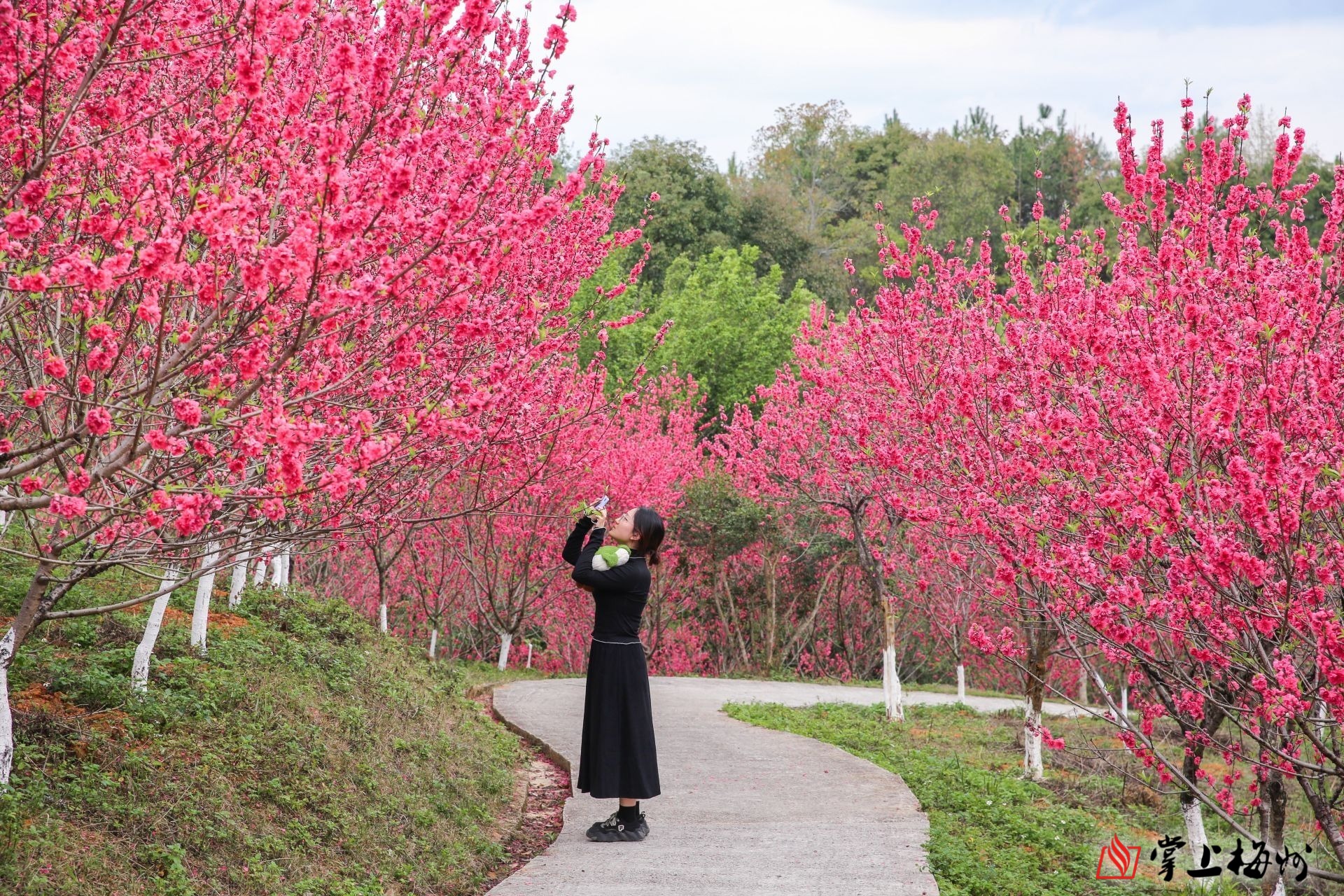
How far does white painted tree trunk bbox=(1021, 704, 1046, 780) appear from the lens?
31.6ft

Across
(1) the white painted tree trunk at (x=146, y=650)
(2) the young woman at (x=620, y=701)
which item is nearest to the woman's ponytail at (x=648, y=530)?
(2) the young woman at (x=620, y=701)

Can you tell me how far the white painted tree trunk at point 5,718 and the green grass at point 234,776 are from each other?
0.11 metres

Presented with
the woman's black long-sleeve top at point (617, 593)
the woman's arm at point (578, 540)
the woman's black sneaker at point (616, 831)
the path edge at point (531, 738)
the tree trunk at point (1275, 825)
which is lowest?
the path edge at point (531, 738)

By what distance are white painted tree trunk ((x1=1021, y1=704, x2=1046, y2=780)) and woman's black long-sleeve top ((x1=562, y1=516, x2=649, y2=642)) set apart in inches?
196

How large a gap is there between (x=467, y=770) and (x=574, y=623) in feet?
40.4

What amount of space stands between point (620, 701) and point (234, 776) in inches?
79.6

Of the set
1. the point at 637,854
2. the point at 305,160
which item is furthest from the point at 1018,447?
the point at 305,160

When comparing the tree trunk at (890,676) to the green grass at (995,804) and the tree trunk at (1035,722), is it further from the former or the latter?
the tree trunk at (1035,722)

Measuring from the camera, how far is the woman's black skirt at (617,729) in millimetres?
5973

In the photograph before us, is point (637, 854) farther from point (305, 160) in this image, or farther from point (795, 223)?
point (795, 223)

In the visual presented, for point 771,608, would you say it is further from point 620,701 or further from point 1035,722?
point 620,701

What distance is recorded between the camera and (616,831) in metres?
6.02

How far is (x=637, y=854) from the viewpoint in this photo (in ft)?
18.9

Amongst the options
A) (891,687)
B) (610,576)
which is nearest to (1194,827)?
(610,576)
